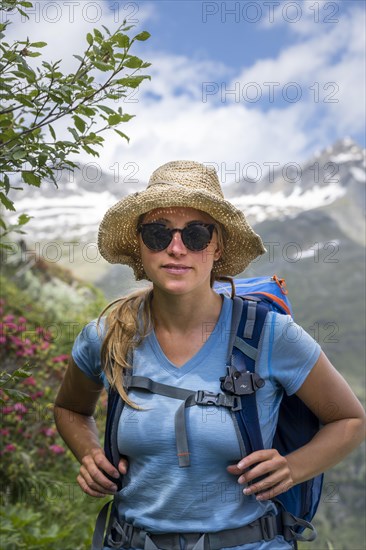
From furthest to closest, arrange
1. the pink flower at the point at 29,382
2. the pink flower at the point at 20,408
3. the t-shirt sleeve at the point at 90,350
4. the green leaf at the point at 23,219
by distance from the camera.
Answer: the pink flower at the point at 29,382 → the pink flower at the point at 20,408 → the green leaf at the point at 23,219 → the t-shirt sleeve at the point at 90,350

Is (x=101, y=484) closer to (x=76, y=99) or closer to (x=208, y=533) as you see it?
(x=208, y=533)

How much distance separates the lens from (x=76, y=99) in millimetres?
3389

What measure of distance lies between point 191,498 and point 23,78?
2.01 meters

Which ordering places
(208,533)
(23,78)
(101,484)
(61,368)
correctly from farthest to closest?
(61,368)
(23,78)
(101,484)
(208,533)

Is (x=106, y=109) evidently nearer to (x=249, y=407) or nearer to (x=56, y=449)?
(x=249, y=407)

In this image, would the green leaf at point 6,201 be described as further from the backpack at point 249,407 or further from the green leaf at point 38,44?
the backpack at point 249,407

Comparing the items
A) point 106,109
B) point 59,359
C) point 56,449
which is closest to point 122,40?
point 106,109

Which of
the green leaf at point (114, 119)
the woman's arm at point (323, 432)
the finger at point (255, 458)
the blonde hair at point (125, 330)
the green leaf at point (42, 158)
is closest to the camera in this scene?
the finger at point (255, 458)

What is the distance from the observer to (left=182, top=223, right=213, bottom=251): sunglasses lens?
304 cm

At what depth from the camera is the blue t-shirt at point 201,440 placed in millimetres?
2752

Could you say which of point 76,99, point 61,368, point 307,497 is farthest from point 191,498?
point 61,368

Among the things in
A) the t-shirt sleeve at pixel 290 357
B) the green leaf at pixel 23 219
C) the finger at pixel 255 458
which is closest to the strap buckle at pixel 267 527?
the finger at pixel 255 458

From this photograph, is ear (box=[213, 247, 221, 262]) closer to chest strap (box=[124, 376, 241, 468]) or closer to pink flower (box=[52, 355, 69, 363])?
chest strap (box=[124, 376, 241, 468])

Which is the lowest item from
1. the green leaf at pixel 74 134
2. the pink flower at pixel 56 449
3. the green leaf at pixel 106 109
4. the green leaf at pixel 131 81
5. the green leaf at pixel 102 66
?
the pink flower at pixel 56 449
